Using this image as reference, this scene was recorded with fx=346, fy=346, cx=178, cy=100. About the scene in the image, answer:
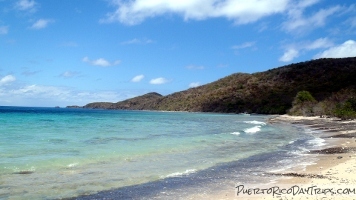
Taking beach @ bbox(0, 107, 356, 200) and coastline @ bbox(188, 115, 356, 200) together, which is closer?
coastline @ bbox(188, 115, 356, 200)

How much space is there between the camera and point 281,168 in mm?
12906

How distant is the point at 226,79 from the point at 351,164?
157992 mm

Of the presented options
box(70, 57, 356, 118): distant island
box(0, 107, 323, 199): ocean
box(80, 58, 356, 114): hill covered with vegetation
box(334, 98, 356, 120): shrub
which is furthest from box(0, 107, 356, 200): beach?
box(80, 58, 356, 114): hill covered with vegetation

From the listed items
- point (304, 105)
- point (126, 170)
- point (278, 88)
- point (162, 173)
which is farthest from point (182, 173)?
point (278, 88)

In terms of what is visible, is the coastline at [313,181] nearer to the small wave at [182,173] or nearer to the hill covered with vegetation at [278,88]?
the small wave at [182,173]

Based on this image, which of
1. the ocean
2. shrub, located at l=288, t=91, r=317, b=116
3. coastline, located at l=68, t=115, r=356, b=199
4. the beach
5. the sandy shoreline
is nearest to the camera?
the sandy shoreline

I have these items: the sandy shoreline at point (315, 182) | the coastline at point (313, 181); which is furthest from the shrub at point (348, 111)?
the sandy shoreline at point (315, 182)

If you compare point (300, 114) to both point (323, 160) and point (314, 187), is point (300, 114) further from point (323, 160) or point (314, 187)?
point (314, 187)

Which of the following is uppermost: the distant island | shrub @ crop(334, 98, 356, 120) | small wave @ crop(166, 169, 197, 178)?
the distant island

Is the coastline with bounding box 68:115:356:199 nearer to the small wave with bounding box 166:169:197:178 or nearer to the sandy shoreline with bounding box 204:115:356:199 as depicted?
the sandy shoreline with bounding box 204:115:356:199

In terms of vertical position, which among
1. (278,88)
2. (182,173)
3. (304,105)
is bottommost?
(182,173)

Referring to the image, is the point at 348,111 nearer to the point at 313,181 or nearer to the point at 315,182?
the point at 313,181

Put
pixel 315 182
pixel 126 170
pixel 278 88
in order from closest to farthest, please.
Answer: pixel 315 182, pixel 126 170, pixel 278 88

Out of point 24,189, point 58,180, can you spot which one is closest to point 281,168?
point 58,180
